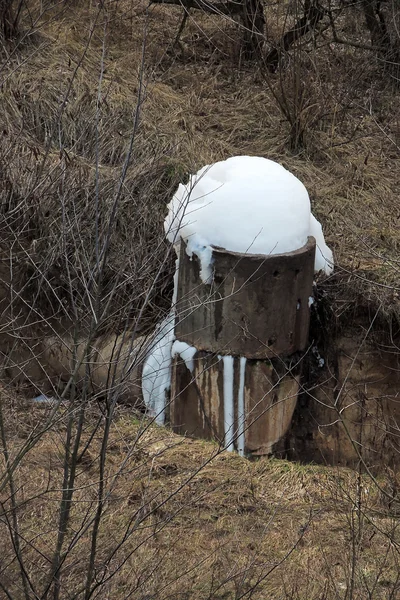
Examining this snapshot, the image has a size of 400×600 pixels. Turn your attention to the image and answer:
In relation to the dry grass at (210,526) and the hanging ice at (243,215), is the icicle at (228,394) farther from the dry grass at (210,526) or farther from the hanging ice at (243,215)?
the dry grass at (210,526)

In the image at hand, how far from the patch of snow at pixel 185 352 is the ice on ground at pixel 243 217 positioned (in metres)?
0.58

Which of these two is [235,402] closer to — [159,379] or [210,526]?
[159,379]

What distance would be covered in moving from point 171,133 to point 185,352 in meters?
3.09

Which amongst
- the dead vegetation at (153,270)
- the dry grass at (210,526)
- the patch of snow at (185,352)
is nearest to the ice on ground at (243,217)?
the dead vegetation at (153,270)

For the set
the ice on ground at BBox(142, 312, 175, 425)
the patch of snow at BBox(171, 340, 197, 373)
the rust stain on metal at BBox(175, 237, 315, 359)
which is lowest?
the ice on ground at BBox(142, 312, 175, 425)

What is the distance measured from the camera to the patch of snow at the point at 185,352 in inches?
235

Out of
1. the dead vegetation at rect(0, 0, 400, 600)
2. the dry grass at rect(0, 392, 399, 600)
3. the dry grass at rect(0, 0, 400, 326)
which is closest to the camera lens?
the dead vegetation at rect(0, 0, 400, 600)

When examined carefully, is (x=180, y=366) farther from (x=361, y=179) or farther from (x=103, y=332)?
(x=361, y=179)

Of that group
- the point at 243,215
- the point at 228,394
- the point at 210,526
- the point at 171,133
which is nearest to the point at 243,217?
the point at 243,215

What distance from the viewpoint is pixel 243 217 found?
18.5 ft

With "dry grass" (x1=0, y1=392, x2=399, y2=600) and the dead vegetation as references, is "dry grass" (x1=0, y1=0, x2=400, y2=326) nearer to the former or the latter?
the dead vegetation

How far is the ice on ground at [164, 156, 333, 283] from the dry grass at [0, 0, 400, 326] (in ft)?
2.46

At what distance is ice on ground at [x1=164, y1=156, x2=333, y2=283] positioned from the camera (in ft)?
18.4

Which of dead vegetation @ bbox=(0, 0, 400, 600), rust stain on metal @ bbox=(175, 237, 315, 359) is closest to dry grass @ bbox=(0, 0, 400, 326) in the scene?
dead vegetation @ bbox=(0, 0, 400, 600)
